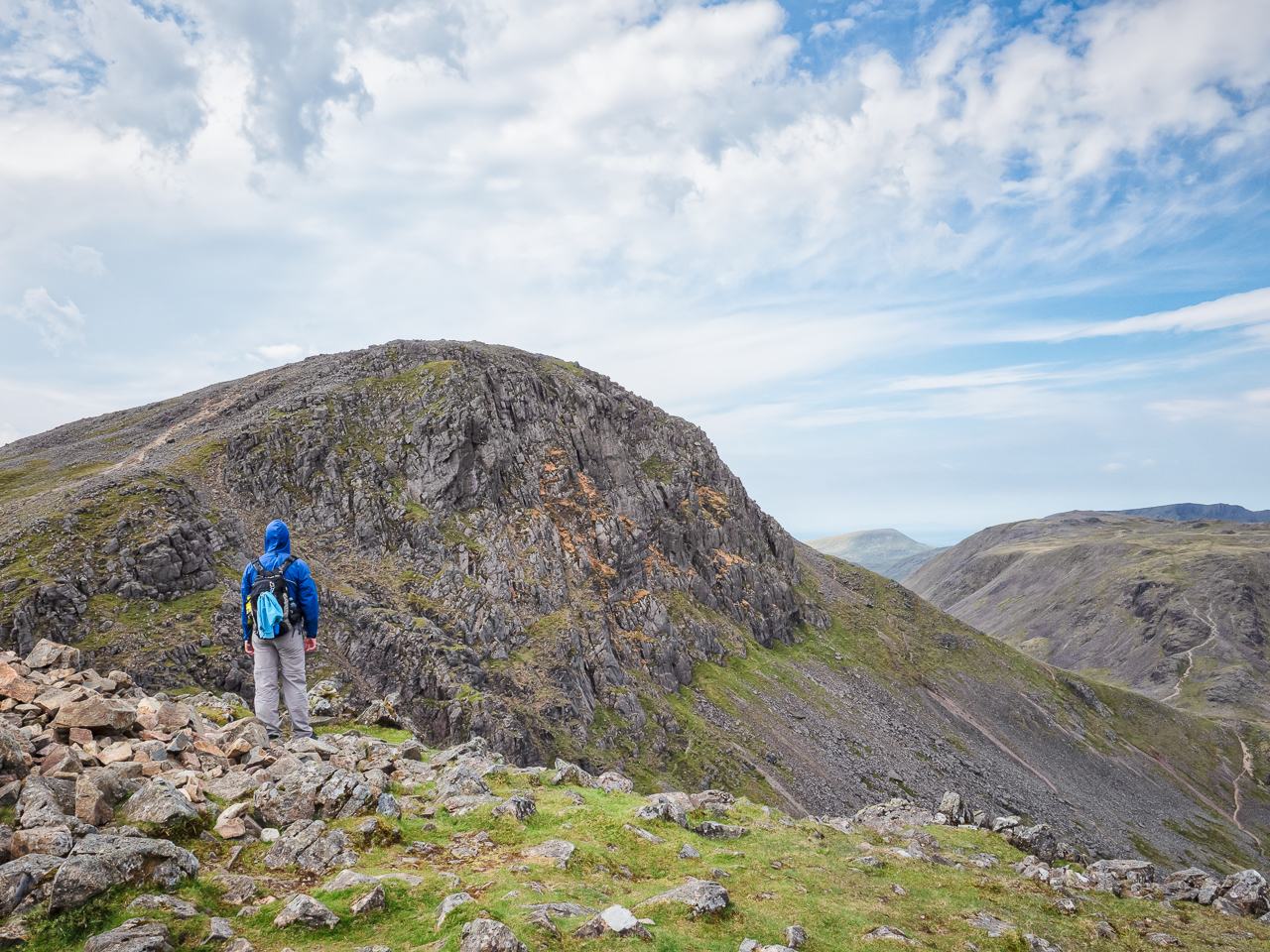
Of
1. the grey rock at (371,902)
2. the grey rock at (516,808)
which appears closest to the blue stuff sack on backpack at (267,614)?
the grey rock at (516,808)

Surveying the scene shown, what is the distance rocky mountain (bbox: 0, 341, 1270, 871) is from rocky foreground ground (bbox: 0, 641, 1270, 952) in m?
11.2

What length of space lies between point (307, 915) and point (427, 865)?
3710mm

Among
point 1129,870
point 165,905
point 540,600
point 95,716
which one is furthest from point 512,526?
point 165,905

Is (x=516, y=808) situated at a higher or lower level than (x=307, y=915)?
lower

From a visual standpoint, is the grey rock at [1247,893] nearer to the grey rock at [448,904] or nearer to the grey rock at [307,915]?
the grey rock at [448,904]

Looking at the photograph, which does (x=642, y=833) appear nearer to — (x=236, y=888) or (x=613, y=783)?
(x=613, y=783)

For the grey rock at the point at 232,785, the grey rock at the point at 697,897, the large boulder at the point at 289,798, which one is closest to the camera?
the grey rock at the point at 697,897

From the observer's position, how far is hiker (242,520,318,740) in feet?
58.1

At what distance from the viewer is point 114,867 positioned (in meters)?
9.88

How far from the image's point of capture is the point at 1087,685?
153 m

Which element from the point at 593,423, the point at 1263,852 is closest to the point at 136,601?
the point at 593,423

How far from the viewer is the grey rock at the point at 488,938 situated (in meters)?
9.80

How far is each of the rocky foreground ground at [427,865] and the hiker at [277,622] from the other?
3.84ft

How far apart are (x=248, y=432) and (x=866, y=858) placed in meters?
84.2
